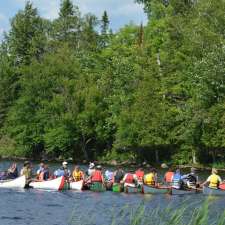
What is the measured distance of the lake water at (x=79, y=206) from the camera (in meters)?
25.3

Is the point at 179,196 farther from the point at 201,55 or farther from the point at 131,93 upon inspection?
the point at 131,93

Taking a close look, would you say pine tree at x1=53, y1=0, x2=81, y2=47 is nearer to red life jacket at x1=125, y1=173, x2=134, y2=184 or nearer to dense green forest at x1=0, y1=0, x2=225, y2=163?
dense green forest at x1=0, y1=0, x2=225, y2=163

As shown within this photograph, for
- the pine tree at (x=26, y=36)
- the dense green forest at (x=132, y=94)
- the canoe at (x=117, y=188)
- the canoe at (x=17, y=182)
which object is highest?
the pine tree at (x=26, y=36)

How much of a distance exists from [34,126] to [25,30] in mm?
23235

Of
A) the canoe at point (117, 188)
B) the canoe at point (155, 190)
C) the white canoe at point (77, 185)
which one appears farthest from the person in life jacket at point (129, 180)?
the white canoe at point (77, 185)

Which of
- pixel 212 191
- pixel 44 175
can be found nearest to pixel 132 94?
pixel 44 175

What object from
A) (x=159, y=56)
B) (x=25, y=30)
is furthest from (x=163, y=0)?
(x=25, y=30)

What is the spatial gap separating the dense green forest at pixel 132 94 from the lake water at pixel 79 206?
20.4 meters

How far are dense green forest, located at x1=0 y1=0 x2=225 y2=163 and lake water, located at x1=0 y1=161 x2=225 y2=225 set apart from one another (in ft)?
67.1

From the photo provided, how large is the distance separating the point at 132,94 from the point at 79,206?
1377 inches

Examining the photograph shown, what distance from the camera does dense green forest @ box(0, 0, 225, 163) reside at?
179 ft

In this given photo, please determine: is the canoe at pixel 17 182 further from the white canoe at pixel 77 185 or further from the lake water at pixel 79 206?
the white canoe at pixel 77 185

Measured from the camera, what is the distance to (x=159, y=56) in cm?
6481

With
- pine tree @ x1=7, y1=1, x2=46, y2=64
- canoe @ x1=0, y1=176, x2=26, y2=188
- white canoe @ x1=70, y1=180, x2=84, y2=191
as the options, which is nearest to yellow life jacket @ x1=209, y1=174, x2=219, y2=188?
white canoe @ x1=70, y1=180, x2=84, y2=191
